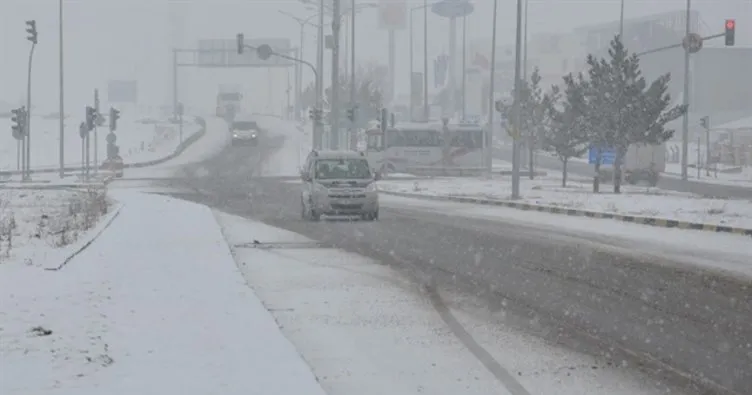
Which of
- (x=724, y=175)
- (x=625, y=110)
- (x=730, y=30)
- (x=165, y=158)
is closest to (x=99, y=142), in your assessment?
(x=165, y=158)

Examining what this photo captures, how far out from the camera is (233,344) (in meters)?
10.6

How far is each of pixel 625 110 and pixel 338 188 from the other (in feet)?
59.5

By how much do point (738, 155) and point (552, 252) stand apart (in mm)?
70387

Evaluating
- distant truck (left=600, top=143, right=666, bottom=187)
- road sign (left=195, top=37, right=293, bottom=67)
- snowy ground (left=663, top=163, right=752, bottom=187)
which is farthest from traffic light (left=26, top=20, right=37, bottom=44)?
road sign (left=195, top=37, right=293, bottom=67)

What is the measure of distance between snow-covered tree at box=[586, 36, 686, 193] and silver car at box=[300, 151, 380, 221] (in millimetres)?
16169

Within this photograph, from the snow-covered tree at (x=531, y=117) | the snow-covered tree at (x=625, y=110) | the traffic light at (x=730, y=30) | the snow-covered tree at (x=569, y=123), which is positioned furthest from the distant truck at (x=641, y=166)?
the traffic light at (x=730, y=30)

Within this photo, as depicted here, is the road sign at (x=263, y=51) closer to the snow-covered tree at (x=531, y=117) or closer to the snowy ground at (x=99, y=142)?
the snow-covered tree at (x=531, y=117)

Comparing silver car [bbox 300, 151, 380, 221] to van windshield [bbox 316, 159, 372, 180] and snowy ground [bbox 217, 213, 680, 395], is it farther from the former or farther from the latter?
snowy ground [bbox 217, 213, 680, 395]

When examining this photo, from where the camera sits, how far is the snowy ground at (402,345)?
29.9 ft

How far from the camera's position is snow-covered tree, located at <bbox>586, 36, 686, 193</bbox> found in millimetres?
44781

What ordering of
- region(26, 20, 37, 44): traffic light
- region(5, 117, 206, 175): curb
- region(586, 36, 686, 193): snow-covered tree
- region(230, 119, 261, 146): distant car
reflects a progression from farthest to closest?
region(230, 119, 261, 146): distant car, region(5, 117, 206, 175): curb, region(26, 20, 37, 44): traffic light, region(586, 36, 686, 193): snow-covered tree

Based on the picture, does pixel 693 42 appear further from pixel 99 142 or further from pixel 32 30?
pixel 99 142

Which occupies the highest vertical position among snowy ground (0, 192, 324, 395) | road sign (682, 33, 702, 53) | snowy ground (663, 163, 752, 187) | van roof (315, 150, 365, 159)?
road sign (682, 33, 702, 53)

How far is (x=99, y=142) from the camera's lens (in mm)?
122688
